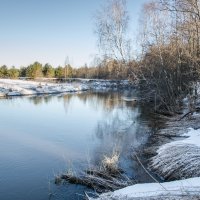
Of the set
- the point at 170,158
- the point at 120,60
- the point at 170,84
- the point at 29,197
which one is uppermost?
the point at 120,60

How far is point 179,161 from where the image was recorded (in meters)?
9.51

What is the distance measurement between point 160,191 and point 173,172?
2.44 meters

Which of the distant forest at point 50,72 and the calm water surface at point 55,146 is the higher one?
the distant forest at point 50,72

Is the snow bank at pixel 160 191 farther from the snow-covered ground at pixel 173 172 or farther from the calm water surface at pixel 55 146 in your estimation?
the calm water surface at pixel 55 146

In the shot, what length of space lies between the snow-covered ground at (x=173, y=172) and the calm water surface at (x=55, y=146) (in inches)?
31.1

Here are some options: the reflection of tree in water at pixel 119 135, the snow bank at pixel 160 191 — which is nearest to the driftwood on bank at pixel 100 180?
the snow bank at pixel 160 191

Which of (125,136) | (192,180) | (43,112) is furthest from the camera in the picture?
(43,112)

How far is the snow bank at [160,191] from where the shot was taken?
6.55 meters

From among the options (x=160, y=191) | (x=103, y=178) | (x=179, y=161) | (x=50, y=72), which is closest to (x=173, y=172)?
(x=179, y=161)

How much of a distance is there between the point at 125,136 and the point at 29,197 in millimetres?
8176

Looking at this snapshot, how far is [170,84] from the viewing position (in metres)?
23.2

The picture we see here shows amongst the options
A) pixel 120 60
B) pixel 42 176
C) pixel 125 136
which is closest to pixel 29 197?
pixel 42 176

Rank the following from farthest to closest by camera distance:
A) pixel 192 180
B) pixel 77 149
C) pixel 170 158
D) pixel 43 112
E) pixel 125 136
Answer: pixel 43 112
pixel 125 136
pixel 77 149
pixel 170 158
pixel 192 180

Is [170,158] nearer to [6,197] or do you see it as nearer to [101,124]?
[6,197]
